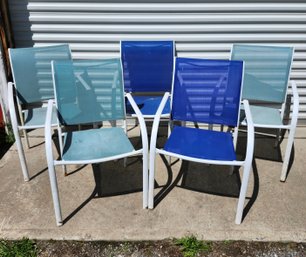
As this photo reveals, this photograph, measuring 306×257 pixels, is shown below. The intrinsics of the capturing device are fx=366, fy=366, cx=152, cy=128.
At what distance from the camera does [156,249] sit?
2.84 meters

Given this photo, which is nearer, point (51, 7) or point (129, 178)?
point (129, 178)

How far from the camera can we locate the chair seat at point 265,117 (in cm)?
346

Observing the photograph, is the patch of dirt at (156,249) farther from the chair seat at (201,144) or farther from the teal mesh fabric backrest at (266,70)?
the teal mesh fabric backrest at (266,70)

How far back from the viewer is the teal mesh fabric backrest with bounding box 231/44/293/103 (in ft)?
12.2

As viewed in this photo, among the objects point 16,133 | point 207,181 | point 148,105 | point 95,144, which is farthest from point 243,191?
point 16,133

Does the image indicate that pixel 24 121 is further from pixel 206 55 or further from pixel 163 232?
pixel 206 55

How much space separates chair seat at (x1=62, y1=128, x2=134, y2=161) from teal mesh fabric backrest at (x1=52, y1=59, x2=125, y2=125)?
0.15 meters

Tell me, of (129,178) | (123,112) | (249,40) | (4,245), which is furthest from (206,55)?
(4,245)

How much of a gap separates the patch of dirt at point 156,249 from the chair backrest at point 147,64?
5.62 feet

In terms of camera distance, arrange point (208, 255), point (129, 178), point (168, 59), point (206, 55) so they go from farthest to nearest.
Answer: point (206, 55) → point (168, 59) → point (129, 178) → point (208, 255)

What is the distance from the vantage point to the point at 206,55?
4.18 metres

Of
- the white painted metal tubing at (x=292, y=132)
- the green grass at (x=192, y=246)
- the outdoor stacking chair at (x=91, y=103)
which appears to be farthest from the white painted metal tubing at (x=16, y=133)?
the white painted metal tubing at (x=292, y=132)

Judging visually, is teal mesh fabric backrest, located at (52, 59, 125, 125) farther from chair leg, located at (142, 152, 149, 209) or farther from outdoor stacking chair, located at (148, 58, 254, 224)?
chair leg, located at (142, 152, 149, 209)

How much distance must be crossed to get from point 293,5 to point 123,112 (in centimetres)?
216
